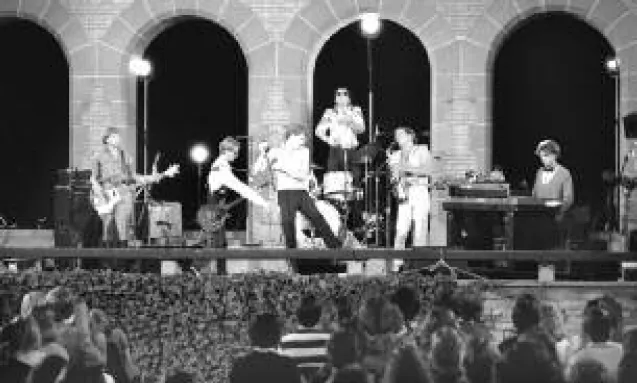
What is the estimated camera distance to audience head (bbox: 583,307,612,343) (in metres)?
9.14

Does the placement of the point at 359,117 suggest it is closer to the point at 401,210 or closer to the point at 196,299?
the point at 401,210

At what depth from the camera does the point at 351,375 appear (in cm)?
796

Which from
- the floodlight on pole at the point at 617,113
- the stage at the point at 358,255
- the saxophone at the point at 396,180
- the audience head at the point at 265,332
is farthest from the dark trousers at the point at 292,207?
the audience head at the point at 265,332

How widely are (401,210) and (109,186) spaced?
4002 mm

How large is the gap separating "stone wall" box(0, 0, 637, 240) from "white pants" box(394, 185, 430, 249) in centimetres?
241

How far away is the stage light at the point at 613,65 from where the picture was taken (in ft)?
69.3

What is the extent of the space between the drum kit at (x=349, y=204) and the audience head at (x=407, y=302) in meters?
7.86

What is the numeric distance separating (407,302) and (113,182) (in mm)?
8515

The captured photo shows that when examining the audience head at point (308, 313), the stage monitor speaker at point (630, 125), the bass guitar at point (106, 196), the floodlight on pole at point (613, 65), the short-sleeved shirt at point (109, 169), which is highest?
the floodlight on pole at point (613, 65)

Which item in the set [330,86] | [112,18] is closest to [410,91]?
[330,86]

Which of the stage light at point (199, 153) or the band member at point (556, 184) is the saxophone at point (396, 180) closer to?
the band member at point (556, 184)

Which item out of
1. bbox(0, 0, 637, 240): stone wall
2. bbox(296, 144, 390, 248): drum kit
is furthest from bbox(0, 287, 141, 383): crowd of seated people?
bbox(0, 0, 637, 240): stone wall

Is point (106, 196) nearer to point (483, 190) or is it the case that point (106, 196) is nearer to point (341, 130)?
point (341, 130)

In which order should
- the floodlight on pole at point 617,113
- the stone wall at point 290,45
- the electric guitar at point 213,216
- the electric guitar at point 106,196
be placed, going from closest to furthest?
the electric guitar at point 106,196 < the electric guitar at point 213,216 < the floodlight on pole at point 617,113 < the stone wall at point 290,45
